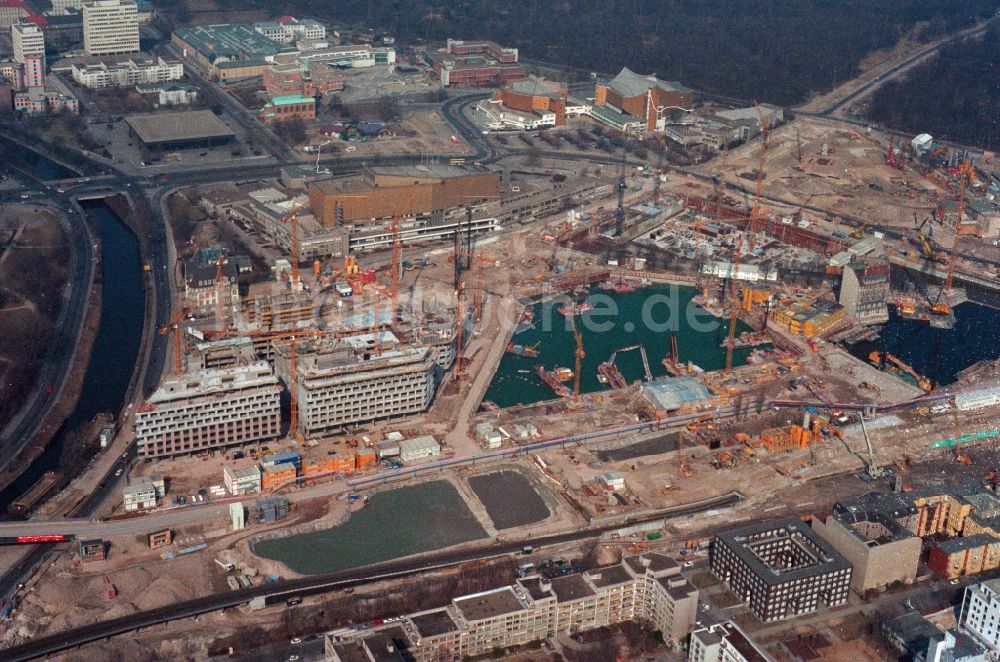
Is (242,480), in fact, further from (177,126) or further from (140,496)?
(177,126)

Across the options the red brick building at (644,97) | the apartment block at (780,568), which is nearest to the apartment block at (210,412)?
the apartment block at (780,568)

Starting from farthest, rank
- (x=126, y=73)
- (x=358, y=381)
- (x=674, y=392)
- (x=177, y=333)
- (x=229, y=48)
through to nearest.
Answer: (x=229, y=48)
(x=126, y=73)
(x=177, y=333)
(x=674, y=392)
(x=358, y=381)

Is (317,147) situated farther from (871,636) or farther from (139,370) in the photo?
(871,636)

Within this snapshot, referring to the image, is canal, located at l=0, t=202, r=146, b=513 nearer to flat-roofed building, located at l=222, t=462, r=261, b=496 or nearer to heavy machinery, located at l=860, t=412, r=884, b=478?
flat-roofed building, located at l=222, t=462, r=261, b=496

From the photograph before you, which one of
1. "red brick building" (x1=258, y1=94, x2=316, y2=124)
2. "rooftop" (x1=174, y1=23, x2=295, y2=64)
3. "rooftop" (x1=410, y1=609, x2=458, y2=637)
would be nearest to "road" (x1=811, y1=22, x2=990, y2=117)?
"red brick building" (x1=258, y1=94, x2=316, y2=124)

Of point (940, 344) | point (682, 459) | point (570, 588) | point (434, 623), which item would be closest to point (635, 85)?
point (940, 344)

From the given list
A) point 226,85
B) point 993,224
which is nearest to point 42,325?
point 226,85
